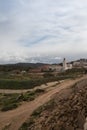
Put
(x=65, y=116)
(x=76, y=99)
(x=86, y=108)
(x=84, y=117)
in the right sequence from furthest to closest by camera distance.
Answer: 1. (x=76, y=99)
2. (x=65, y=116)
3. (x=86, y=108)
4. (x=84, y=117)

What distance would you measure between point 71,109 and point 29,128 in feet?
7.73

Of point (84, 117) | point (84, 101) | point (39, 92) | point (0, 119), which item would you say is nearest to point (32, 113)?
point (0, 119)

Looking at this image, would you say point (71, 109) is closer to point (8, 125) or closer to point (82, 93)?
point (82, 93)

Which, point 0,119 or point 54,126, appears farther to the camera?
point 0,119

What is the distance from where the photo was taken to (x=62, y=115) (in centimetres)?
1382

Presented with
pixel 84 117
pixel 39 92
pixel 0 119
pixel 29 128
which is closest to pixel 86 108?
pixel 84 117

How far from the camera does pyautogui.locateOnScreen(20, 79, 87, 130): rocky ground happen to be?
40.3ft

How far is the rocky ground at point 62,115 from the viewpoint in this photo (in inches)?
484

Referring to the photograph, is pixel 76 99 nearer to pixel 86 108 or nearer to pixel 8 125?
pixel 86 108

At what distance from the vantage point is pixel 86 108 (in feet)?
41.5

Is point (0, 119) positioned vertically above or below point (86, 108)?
below

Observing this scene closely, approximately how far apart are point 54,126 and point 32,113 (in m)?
3.95

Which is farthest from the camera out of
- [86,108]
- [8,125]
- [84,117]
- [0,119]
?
[0,119]

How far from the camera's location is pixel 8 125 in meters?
16.9
